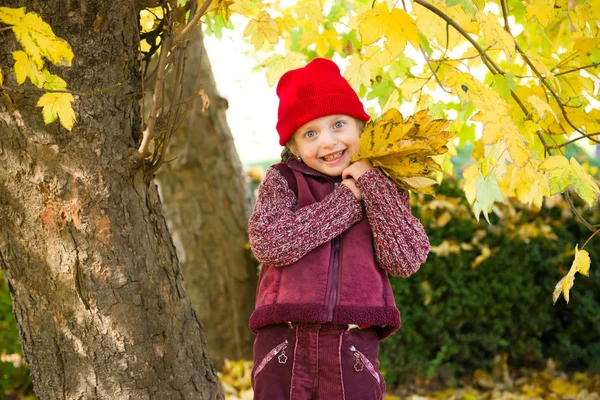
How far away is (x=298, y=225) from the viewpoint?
2.04 meters

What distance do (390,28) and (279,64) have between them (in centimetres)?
109

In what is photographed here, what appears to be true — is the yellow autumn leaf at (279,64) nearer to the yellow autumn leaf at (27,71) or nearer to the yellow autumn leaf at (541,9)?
the yellow autumn leaf at (541,9)

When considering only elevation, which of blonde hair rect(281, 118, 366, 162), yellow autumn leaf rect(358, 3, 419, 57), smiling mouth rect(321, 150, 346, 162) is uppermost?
yellow autumn leaf rect(358, 3, 419, 57)

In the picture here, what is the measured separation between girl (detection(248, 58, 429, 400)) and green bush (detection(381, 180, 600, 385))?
2.05 metres

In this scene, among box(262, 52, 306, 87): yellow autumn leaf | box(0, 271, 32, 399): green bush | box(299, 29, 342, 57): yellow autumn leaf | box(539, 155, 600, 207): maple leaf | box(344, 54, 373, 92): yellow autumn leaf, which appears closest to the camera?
box(539, 155, 600, 207): maple leaf

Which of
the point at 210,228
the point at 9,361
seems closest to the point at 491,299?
the point at 210,228

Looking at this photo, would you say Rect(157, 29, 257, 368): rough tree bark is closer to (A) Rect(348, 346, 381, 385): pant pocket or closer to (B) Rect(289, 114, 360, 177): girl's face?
(B) Rect(289, 114, 360, 177): girl's face

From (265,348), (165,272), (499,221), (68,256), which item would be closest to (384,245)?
(265,348)

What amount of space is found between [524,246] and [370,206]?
100 inches

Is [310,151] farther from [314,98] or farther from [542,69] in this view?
[542,69]

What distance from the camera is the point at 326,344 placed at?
2025 millimetres

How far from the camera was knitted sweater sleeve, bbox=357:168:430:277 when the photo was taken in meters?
2.04

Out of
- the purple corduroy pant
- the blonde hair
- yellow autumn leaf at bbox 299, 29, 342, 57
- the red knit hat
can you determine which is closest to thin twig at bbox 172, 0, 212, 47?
the red knit hat

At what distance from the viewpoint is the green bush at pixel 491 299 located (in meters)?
4.19
